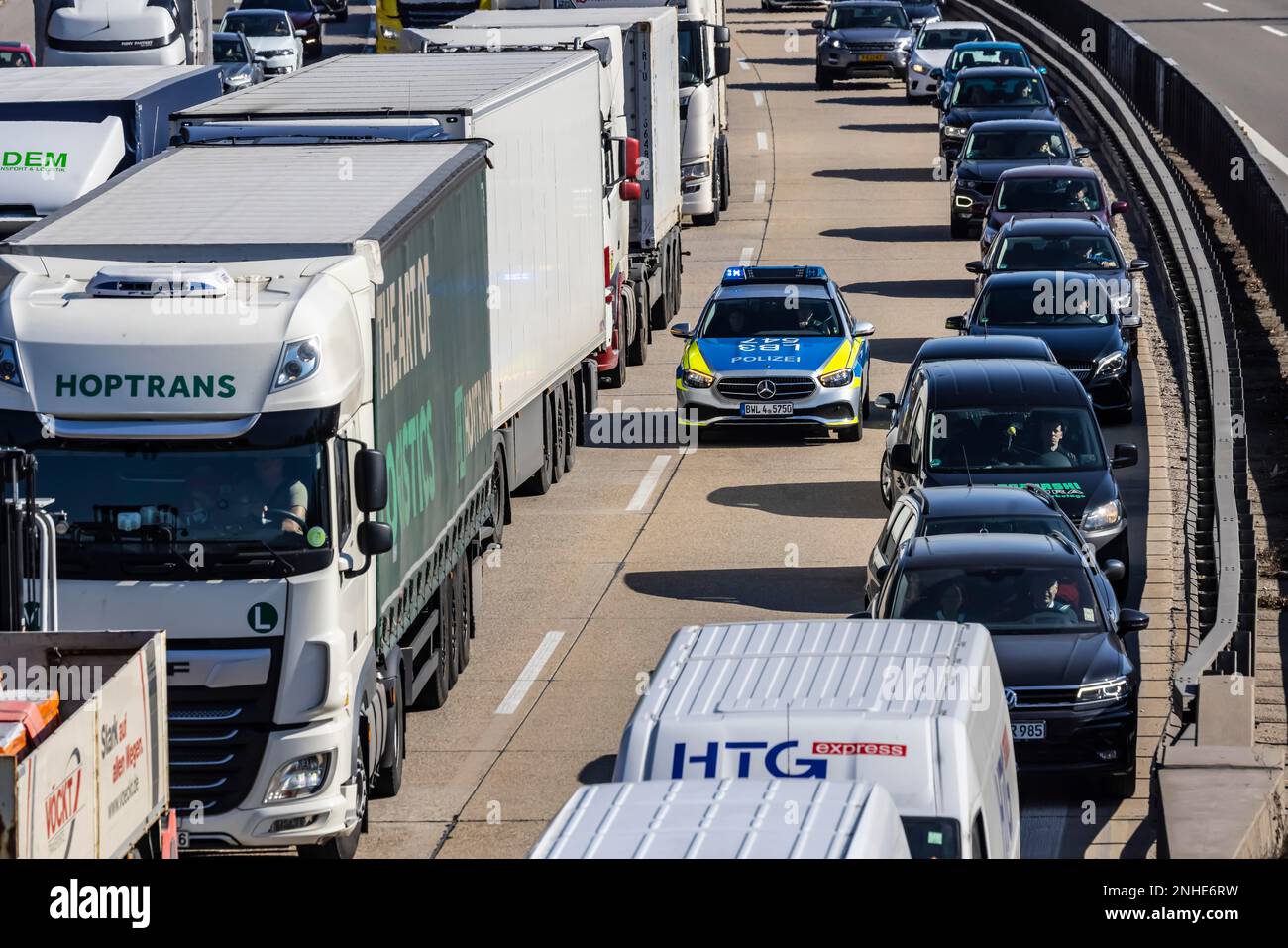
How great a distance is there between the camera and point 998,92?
140ft

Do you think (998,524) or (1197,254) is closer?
(998,524)

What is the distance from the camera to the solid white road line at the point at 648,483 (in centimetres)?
2234

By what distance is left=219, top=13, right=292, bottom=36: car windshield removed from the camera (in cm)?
5194

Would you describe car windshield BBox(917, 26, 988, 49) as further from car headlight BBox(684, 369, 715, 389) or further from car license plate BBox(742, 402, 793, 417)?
car license plate BBox(742, 402, 793, 417)

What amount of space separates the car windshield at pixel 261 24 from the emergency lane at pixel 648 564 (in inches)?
692

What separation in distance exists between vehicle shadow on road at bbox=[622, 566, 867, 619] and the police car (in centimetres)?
491

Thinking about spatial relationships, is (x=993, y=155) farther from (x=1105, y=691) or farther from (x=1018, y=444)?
(x=1105, y=691)

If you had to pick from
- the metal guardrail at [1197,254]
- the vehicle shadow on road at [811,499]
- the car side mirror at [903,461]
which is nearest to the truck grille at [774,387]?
the vehicle shadow on road at [811,499]

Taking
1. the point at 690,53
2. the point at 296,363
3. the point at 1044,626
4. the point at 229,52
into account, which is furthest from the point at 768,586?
the point at 229,52

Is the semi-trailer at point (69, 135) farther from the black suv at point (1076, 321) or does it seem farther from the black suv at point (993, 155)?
the black suv at point (993, 155)

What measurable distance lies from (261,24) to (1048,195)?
2539 cm

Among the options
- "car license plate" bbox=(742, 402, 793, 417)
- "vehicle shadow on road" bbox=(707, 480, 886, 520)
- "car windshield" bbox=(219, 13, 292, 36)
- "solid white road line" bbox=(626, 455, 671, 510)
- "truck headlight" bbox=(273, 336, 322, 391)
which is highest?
"truck headlight" bbox=(273, 336, 322, 391)

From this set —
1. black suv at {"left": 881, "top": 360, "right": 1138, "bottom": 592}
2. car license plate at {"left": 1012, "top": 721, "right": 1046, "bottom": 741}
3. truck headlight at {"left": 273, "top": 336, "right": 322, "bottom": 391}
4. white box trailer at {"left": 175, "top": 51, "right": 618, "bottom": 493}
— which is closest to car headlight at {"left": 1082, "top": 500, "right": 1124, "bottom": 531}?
black suv at {"left": 881, "top": 360, "right": 1138, "bottom": 592}

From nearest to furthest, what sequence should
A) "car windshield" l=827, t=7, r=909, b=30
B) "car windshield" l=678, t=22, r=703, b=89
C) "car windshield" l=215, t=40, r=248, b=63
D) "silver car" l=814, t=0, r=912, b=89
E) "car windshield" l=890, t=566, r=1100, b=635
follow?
"car windshield" l=890, t=566, r=1100, b=635, "car windshield" l=678, t=22, r=703, b=89, "car windshield" l=215, t=40, r=248, b=63, "silver car" l=814, t=0, r=912, b=89, "car windshield" l=827, t=7, r=909, b=30
